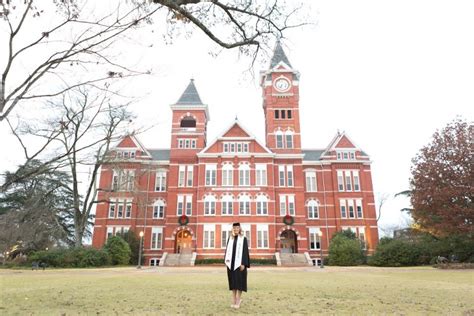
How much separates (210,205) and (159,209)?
23.4ft

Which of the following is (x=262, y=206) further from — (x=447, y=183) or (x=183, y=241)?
(x=447, y=183)

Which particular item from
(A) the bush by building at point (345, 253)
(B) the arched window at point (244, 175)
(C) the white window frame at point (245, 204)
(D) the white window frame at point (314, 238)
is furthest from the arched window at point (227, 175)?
(A) the bush by building at point (345, 253)

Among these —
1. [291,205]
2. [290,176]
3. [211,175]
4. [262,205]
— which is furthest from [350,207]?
[211,175]

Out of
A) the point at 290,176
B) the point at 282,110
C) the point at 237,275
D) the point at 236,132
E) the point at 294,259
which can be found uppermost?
the point at 282,110

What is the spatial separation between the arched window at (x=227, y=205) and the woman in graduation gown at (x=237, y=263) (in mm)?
29599

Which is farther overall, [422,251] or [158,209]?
[158,209]

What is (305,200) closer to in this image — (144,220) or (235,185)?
(235,185)

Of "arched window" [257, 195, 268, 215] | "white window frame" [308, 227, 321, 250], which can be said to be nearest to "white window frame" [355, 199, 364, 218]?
"white window frame" [308, 227, 321, 250]

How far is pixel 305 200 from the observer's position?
130ft

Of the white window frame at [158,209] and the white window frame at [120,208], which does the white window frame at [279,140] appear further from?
the white window frame at [120,208]

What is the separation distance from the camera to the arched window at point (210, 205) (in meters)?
36.5

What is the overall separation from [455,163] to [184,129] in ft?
91.8

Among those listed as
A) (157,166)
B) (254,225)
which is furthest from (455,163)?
(157,166)

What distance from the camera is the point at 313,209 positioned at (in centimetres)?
3962
